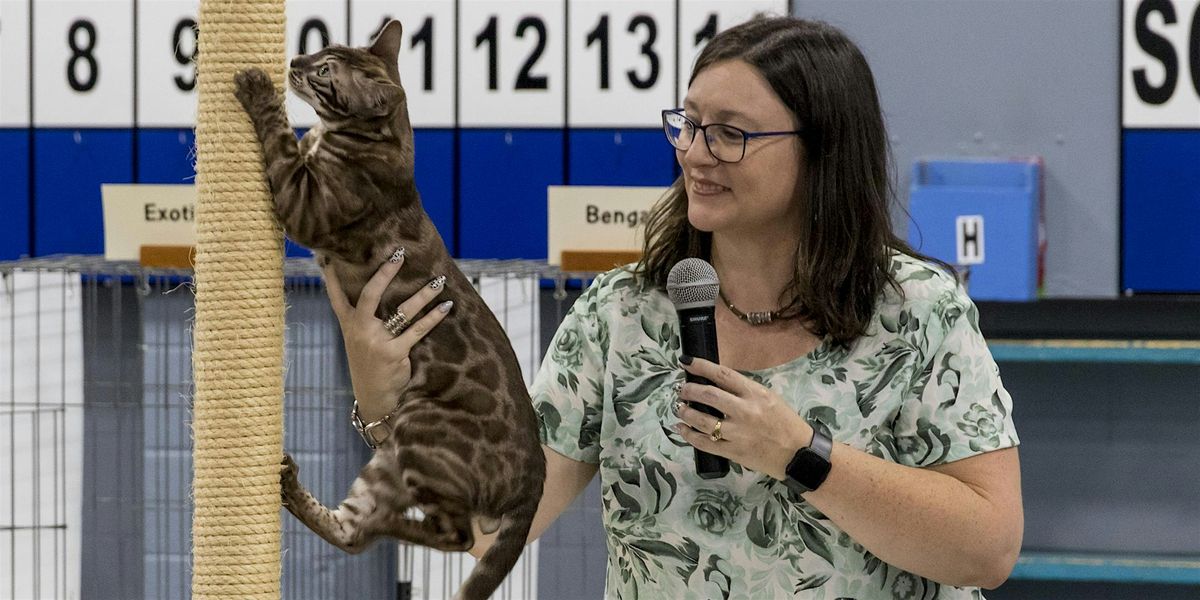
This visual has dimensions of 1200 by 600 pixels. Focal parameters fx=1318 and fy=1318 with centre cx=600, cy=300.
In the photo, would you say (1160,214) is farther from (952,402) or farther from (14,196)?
(14,196)

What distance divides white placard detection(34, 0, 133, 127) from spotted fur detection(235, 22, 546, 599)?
2591 mm

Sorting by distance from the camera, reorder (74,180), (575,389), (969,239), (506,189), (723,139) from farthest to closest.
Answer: (74,180) → (506,189) → (969,239) → (575,389) → (723,139)

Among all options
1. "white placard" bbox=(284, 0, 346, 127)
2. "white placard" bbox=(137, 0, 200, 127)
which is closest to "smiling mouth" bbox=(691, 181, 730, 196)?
"white placard" bbox=(284, 0, 346, 127)

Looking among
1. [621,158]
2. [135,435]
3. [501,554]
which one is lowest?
[135,435]

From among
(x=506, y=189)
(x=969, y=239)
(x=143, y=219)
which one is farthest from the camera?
(x=506, y=189)

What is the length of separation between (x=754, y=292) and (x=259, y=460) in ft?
2.14

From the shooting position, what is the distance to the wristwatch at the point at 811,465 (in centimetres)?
137

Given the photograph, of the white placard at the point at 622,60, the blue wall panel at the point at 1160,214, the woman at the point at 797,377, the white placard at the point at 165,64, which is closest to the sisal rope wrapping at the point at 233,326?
the woman at the point at 797,377

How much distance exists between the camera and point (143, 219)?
119 inches

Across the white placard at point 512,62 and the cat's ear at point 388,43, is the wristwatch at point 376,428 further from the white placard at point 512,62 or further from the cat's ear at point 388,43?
the white placard at point 512,62

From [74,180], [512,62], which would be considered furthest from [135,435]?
[512,62]

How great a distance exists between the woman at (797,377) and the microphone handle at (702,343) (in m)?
0.07

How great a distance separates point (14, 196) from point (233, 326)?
2791 mm

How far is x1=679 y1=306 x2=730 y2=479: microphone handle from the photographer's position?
4.37ft
